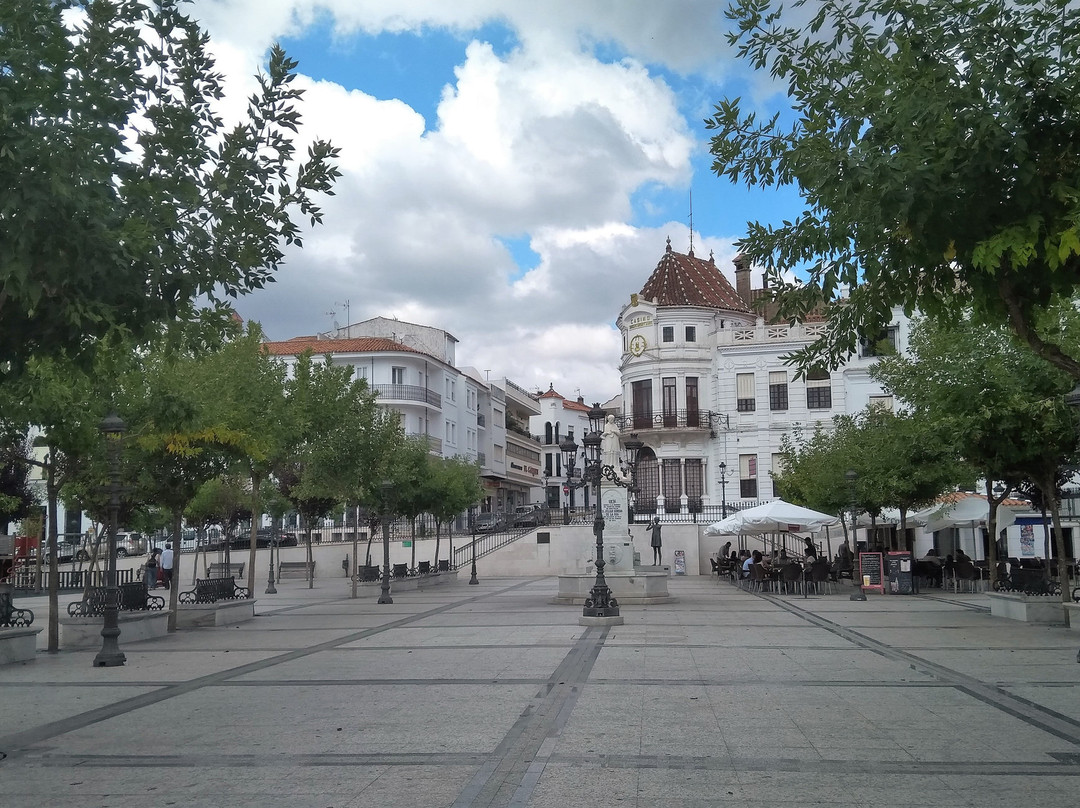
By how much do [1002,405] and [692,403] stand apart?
34001 millimetres

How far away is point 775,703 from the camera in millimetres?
10297

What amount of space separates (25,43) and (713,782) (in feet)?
22.9

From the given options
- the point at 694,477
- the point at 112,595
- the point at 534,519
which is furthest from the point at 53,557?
the point at 694,477

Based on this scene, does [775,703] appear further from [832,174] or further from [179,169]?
[179,169]

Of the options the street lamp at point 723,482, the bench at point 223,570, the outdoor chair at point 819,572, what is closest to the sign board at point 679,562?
the street lamp at point 723,482

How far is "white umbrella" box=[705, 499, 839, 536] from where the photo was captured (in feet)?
92.5

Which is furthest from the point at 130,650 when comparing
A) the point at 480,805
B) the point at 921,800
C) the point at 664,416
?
the point at 664,416

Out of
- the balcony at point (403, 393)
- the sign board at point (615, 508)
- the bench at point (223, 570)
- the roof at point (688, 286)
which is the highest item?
the roof at point (688, 286)

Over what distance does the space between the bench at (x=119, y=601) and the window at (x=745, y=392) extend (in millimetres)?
36204

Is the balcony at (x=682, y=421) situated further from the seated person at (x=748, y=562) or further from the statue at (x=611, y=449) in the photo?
the statue at (x=611, y=449)

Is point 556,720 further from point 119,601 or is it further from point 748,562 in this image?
point 748,562

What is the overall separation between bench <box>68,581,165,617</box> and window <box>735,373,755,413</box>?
119 feet

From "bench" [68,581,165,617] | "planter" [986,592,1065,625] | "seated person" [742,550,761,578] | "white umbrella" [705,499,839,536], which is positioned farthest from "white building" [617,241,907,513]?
"bench" [68,581,165,617]

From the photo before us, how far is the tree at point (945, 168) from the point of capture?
296 inches
